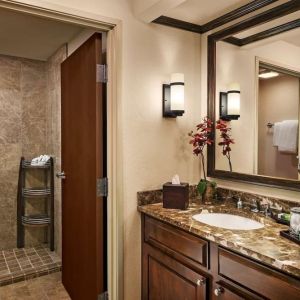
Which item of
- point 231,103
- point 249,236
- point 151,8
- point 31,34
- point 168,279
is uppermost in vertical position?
point 31,34

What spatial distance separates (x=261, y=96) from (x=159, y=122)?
672 millimetres

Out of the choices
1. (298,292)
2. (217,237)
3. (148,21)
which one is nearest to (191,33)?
(148,21)

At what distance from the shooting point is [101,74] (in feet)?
6.45

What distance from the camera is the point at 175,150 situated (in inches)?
83.5

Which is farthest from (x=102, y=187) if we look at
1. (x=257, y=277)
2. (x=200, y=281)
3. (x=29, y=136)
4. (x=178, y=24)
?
(x=29, y=136)

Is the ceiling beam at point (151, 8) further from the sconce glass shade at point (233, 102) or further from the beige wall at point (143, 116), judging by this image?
the sconce glass shade at point (233, 102)

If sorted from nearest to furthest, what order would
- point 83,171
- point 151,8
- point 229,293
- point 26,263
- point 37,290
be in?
point 229,293 → point 151,8 → point 83,171 → point 37,290 → point 26,263

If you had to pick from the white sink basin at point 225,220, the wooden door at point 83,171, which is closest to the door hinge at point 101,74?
the wooden door at point 83,171

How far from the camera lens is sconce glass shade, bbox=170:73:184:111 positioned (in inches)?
77.7

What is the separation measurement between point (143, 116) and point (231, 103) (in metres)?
0.61

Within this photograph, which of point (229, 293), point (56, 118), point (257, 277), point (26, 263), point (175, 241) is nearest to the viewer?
point (257, 277)

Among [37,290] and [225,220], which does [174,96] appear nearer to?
[225,220]

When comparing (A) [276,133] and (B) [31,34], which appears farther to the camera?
(B) [31,34]

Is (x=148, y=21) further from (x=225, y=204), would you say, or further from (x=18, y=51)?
(x=18, y=51)
